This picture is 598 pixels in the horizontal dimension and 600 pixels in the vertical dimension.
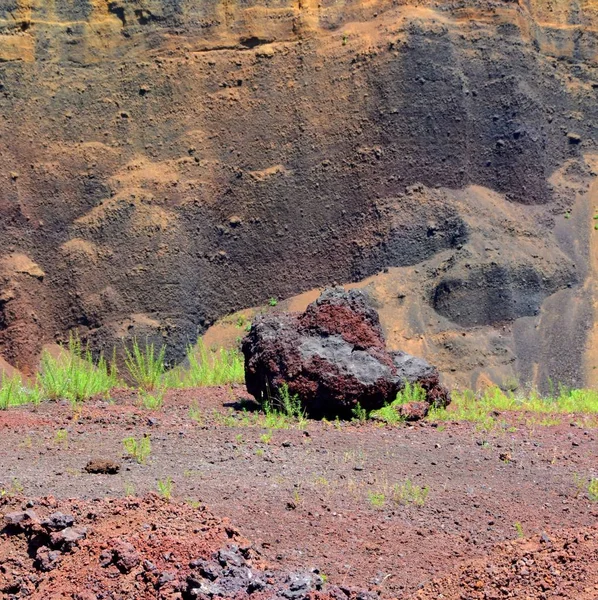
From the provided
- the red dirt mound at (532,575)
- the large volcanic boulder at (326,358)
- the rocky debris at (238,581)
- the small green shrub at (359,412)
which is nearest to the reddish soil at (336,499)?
the red dirt mound at (532,575)

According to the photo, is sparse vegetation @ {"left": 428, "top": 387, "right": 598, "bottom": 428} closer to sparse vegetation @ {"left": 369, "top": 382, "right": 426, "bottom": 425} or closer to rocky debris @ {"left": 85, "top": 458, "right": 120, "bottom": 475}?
sparse vegetation @ {"left": 369, "top": 382, "right": 426, "bottom": 425}

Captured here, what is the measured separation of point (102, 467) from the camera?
8.25 m

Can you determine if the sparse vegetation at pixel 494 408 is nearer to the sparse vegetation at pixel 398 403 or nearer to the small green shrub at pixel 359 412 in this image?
the sparse vegetation at pixel 398 403

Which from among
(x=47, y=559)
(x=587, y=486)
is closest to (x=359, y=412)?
(x=587, y=486)

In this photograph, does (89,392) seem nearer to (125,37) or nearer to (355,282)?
(355,282)

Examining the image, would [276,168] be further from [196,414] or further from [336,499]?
[336,499]

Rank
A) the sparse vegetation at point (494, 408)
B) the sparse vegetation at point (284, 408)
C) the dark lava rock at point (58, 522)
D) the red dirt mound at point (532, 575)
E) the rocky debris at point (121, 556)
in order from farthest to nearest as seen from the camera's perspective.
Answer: the sparse vegetation at point (494, 408), the sparse vegetation at point (284, 408), the dark lava rock at point (58, 522), the rocky debris at point (121, 556), the red dirt mound at point (532, 575)

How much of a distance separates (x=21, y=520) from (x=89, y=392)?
258 inches

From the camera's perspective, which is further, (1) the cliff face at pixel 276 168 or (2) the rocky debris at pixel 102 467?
(1) the cliff face at pixel 276 168

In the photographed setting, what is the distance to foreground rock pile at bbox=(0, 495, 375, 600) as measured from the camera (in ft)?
19.3

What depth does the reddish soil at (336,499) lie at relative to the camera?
624cm

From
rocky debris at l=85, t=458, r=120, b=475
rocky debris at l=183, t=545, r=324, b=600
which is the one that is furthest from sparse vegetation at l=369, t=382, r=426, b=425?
rocky debris at l=183, t=545, r=324, b=600

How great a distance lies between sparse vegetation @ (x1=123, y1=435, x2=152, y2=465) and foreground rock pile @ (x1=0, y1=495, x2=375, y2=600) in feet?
5.81

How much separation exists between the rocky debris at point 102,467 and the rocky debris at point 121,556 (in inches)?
79.7
